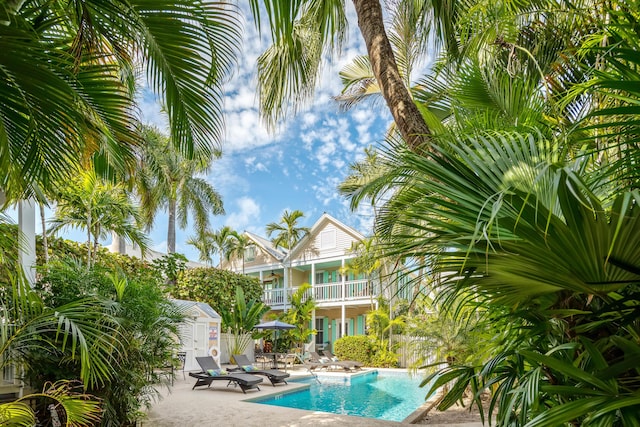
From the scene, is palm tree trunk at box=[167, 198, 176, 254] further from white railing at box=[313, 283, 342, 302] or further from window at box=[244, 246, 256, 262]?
white railing at box=[313, 283, 342, 302]

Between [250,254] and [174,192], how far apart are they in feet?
32.9

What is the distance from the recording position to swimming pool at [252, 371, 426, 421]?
1112 cm

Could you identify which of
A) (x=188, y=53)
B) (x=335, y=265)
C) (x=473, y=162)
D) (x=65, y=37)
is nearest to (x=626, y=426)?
(x=473, y=162)

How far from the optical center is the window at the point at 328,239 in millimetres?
26562

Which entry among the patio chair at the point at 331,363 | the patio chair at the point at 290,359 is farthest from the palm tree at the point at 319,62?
the patio chair at the point at 290,359

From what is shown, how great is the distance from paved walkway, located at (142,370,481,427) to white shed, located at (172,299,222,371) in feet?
16.3

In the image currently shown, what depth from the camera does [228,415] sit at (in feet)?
28.6

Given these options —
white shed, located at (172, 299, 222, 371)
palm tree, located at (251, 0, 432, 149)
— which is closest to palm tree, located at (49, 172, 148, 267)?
white shed, located at (172, 299, 222, 371)

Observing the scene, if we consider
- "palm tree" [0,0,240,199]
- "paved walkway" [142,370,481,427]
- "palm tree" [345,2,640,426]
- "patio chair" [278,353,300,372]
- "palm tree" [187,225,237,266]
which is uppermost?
"palm tree" [187,225,237,266]

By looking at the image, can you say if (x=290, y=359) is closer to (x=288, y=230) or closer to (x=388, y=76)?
(x=288, y=230)

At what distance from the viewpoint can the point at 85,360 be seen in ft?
12.6

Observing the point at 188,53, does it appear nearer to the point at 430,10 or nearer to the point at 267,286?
the point at 430,10

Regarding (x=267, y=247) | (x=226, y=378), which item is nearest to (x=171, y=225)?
(x=267, y=247)

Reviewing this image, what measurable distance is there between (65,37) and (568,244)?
3.56 m
